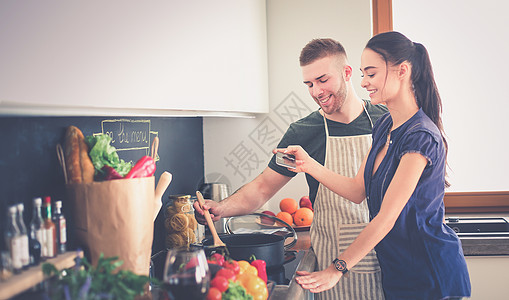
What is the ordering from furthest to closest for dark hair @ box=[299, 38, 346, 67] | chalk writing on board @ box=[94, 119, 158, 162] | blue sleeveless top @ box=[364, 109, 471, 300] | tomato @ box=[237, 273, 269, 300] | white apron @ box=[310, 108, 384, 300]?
1. dark hair @ box=[299, 38, 346, 67]
2. white apron @ box=[310, 108, 384, 300]
3. chalk writing on board @ box=[94, 119, 158, 162]
4. blue sleeveless top @ box=[364, 109, 471, 300]
5. tomato @ box=[237, 273, 269, 300]

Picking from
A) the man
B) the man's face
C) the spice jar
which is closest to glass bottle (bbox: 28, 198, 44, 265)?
the spice jar

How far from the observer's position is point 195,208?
1.89 meters

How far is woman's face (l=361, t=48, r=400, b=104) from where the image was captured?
5.28ft

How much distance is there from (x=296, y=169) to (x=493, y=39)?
1.60m

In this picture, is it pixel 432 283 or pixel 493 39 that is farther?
pixel 493 39

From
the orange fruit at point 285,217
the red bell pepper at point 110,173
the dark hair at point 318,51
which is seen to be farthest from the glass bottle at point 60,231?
the orange fruit at point 285,217

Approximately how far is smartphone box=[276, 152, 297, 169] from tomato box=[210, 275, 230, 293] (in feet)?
2.69

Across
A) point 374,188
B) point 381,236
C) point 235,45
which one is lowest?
point 381,236

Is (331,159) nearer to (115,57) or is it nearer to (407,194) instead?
(407,194)

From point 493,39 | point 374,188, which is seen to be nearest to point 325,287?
point 374,188

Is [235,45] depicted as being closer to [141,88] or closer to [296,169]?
[296,169]

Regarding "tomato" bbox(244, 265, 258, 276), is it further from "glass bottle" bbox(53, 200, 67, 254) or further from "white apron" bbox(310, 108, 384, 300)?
"white apron" bbox(310, 108, 384, 300)

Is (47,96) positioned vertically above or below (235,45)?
below

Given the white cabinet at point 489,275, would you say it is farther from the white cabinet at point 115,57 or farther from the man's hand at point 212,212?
the white cabinet at point 115,57
